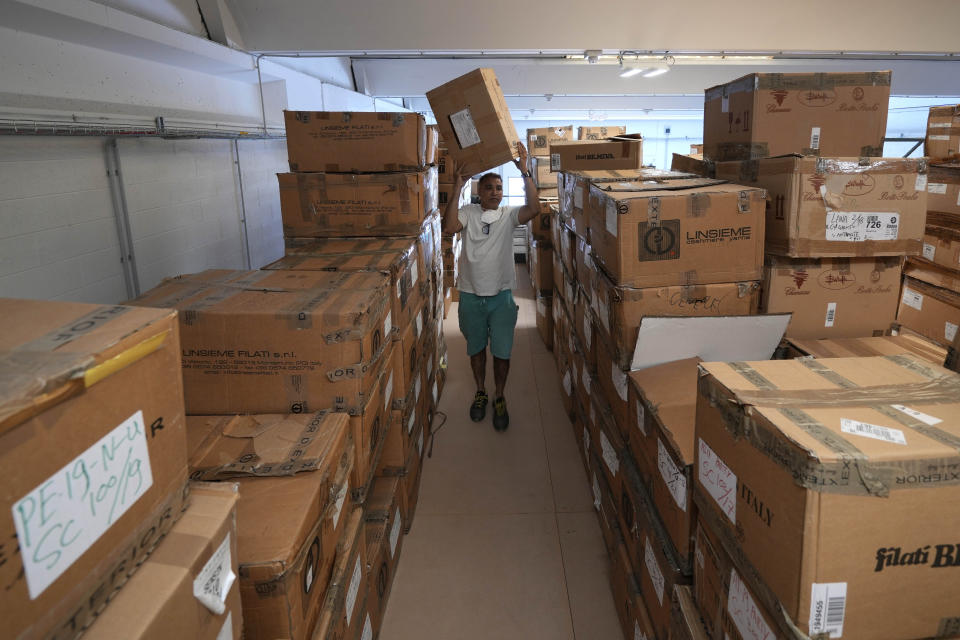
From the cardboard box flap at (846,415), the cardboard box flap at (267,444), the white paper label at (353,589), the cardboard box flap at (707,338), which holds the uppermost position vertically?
the cardboard box flap at (846,415)

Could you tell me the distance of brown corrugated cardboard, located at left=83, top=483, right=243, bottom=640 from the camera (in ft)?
2.36

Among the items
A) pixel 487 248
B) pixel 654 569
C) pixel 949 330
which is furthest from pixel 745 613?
pixel 949 330

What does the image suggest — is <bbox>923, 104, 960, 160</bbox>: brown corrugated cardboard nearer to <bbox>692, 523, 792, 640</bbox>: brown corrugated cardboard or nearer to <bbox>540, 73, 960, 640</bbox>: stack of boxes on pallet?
<bbox>540, 73, 960, 640</bbox>: stack of boxes on pallet

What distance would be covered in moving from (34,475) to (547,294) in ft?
13.8

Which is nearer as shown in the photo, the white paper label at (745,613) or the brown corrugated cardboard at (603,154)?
the white paper label at (745,613)

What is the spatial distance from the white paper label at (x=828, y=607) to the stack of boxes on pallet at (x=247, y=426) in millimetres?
A: 890

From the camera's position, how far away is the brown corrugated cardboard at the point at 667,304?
6.30 ft

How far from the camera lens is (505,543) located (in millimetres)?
2441

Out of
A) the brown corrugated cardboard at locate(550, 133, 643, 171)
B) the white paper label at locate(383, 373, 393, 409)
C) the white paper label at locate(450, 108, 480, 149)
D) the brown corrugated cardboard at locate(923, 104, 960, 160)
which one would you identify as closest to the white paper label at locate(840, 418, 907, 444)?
the white paper label at locate(383, 373, 393, 409)

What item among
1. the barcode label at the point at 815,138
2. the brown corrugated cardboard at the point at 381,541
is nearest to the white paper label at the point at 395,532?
the brown corrugated cardboard at the point at 381,541

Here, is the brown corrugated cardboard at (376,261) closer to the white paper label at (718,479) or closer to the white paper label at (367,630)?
the white paper label at (367,630)

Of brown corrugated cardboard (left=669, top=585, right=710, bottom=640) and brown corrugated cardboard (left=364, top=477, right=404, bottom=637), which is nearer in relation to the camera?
brown corrugated cardboard (left=669, top=585, right=710, bottom=640)

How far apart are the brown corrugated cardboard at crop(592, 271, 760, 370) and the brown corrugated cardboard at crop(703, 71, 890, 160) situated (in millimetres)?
609

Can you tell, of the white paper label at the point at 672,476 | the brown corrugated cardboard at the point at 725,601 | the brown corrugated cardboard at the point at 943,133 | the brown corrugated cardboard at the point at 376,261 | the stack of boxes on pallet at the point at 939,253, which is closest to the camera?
the brown corrugated cardboard at the point at 725,601
